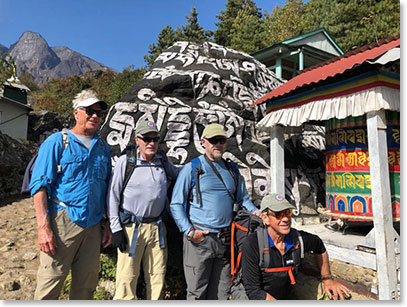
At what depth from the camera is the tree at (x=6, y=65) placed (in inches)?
471

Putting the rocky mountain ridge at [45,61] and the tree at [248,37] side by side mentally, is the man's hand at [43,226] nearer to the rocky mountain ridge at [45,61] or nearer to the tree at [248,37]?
the tree at [248,37]

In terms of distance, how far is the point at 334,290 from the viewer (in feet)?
9.75

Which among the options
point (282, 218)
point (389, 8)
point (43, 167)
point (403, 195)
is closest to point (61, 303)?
point (43, 167)

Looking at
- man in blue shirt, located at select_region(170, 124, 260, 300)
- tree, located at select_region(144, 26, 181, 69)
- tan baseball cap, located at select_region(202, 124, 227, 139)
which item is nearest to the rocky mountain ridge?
tree, located at select_region(144, 26, 181, 69)

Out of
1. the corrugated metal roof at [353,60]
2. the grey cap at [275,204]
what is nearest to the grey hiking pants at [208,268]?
the grey cap at [275,204]

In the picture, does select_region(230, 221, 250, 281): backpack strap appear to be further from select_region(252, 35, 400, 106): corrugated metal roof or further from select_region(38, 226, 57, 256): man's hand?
select_region(252, 35, 400, 106): corrugated metal roof

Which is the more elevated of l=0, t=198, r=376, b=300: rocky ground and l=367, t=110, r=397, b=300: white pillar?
l=367, t=110, r=397, b=300: white pillar

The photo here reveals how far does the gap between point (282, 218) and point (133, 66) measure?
91.8ft

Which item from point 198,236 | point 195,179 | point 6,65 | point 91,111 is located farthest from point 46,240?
point 6,65

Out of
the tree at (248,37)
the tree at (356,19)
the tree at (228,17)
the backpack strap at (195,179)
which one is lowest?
the backpack strap at (195,179)

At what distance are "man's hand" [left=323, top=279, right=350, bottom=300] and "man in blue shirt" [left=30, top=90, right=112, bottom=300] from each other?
2.56 meters

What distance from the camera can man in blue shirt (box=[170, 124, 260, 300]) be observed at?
3008mm

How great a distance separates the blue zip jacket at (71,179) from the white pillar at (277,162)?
11.7 ft

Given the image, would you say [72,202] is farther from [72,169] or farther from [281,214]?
[281,214]
